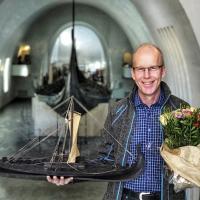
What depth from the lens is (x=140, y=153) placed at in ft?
8.79

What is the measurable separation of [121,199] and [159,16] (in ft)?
13.2

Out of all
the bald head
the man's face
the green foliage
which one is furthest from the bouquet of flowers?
the bald head

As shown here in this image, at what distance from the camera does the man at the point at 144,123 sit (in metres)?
2.69

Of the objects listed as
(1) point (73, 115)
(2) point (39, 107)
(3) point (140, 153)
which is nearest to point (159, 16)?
(1) point (73, 115)

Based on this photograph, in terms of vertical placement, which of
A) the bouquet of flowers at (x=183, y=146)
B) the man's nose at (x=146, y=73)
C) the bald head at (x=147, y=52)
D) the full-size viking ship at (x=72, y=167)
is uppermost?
the bald head at (x=147, y=52)

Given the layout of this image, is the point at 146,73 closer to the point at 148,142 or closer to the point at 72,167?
the point at 148,142

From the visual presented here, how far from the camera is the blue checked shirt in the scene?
2.78 m

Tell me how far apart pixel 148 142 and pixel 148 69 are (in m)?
0.47

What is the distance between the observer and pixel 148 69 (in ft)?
8.78

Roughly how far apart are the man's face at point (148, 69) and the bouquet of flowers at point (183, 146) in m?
0.23

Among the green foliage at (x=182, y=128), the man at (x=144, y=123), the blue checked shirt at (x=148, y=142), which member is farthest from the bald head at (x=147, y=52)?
the green foliage at (x=182, y=128)

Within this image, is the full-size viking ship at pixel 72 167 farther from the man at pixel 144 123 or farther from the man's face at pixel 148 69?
the man's face at pixel 148 69

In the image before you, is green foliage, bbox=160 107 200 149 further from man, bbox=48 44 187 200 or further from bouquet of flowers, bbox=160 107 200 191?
man, bbox=48 44 187 200

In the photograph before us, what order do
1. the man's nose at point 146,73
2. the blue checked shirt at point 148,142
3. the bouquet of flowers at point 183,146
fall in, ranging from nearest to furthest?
the bouquet of flowers at point 183,146 → the man's nose at point 146,73 → the blue checked shirt at point 148,142
